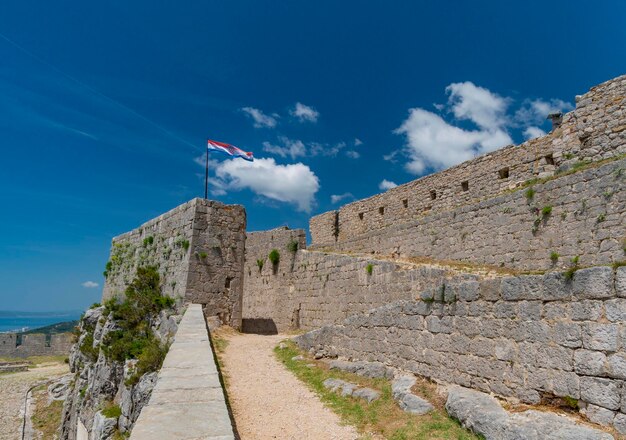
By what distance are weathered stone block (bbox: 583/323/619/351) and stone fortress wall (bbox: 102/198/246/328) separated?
12.4 meters

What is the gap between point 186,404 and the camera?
5.09 m

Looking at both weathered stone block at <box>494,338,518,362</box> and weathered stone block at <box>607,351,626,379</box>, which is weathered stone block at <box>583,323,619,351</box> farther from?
weathered stone block at <box>494,338,518,362</box>

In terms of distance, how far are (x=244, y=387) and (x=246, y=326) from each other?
14.1 meters

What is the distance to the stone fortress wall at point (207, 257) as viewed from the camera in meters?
15.4

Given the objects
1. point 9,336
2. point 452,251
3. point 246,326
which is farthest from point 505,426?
point 9,336

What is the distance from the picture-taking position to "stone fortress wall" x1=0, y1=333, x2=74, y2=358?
42.6m

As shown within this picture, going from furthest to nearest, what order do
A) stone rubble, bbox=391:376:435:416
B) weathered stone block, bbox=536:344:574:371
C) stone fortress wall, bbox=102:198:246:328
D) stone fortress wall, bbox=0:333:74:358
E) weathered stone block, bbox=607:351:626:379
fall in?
stone fortress wall, bbox=0:333:74:358 < stone fortress wall, bbox=102:198:246:328 < stone rubble, bbox=391:376:435:416 < weathered stone block, bbox=536:344:574:371 < weathered stone block, bbox=607:351:626:379

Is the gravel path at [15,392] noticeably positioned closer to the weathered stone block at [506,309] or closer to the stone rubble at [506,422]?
the stone rubble at [506,422]

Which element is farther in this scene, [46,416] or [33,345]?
[33,345]

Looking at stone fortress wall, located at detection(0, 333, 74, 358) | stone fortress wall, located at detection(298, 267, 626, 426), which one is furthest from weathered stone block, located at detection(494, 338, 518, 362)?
stone fortress wall, located at detection(0, 333, 74, 358)

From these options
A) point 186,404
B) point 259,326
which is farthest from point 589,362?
point 259,326

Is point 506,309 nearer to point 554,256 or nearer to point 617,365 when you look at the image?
point 617,365

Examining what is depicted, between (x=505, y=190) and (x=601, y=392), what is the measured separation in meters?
12.2

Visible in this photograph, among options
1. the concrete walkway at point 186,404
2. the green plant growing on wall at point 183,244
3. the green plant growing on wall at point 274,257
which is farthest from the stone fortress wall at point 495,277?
the green plant growing on wall at point 183,244
